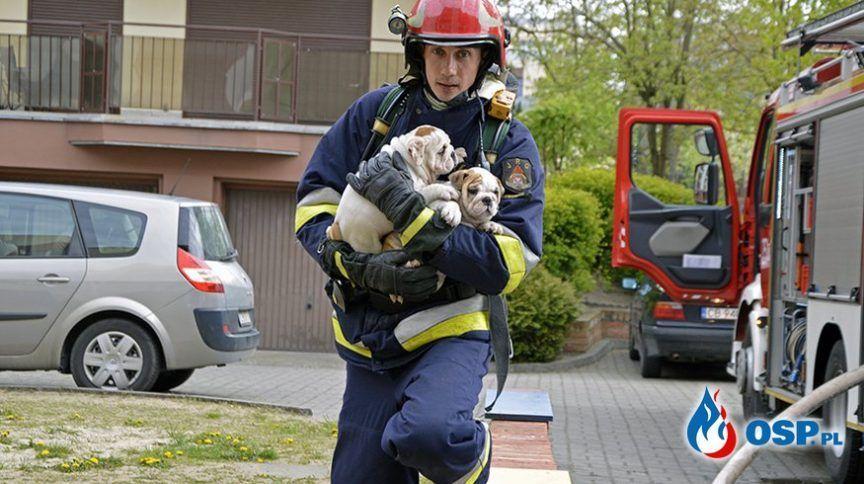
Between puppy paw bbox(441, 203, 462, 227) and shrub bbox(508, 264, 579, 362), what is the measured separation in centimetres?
1382

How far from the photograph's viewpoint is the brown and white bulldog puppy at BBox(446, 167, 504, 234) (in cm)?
428

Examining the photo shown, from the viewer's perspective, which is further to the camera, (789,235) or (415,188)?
(789,235)

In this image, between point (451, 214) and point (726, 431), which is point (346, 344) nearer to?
point (451, 214)

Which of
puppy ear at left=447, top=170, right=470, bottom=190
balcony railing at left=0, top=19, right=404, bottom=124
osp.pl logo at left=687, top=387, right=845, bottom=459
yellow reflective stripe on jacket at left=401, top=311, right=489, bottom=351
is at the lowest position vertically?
osp.pl logo at left=687, top=387, right=845, bottom=459

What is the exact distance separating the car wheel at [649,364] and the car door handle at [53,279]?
25.6 feet

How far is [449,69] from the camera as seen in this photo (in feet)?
14.9

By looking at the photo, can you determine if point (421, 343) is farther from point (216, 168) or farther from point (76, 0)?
point (76, 0)

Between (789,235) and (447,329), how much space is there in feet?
21.9

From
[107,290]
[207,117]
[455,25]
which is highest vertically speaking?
[207,117]

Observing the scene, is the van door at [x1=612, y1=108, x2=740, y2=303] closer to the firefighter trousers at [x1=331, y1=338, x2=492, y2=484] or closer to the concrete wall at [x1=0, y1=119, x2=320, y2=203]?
the concrete wall at [x1=0, y1=119, x2=320, y2=203]

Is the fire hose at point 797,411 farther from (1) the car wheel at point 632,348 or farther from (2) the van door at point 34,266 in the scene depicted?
(1) the car wheel at point 632,348

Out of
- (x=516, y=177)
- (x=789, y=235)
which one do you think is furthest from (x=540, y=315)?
(x=516, y=177)

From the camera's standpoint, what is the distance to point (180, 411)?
34.6ft

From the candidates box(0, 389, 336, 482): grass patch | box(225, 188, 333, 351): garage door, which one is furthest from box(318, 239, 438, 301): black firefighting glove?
box(225, 188, 333, 351): garage door
